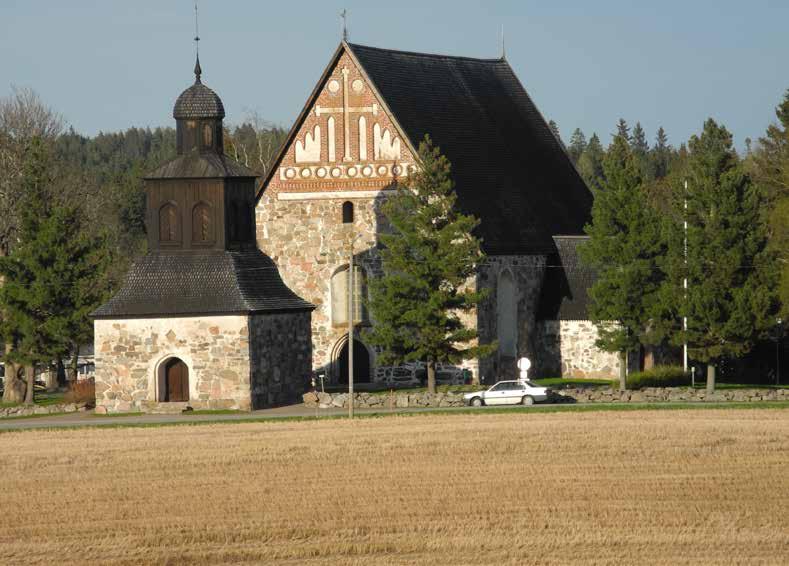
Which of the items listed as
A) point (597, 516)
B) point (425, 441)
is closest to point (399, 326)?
point (425, 441)

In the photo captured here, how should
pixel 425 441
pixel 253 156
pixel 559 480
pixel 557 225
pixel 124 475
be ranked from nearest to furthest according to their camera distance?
pixel 559 480 < pixel 124 475 < pixel 425 441 < pixel 557 225 < pixel 253 156

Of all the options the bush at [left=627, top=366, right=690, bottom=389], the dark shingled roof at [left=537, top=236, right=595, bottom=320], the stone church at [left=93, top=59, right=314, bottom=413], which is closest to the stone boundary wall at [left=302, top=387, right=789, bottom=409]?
the stone church at [left=93, top=59, right=314, bottom=413]

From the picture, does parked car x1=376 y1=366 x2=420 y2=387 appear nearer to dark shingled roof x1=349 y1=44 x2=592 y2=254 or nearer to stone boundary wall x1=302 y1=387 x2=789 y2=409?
dark shingled roof x1=349 y1=44 x2=592 y2=254

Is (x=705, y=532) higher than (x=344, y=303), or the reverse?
(x=344, y=303)

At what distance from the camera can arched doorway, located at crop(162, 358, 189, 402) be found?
59.0m

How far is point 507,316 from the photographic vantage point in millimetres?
67750

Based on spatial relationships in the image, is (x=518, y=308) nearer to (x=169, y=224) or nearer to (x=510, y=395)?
(x=510, y=395)

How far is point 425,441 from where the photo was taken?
4506 centimetres

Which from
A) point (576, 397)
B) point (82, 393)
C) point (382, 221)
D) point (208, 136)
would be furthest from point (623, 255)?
point (82, 393)

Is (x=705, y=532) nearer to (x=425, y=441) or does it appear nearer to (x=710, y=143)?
(x=425, y=441)

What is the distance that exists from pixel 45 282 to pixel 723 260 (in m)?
23.9

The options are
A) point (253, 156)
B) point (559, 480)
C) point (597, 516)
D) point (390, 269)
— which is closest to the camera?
point (597, 516)

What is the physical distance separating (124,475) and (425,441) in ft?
26.6

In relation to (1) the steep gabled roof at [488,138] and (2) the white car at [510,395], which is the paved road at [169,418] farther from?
(1) the steep gabled roof at [488,138]
